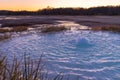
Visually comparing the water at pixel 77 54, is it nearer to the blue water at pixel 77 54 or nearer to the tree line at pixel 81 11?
the blue water at pixel 77 54

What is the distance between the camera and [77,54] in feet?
36.3

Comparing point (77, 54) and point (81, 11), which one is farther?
point (81, 11)

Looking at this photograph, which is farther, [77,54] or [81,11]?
[81,11]

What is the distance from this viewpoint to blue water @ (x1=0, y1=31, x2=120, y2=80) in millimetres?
8492

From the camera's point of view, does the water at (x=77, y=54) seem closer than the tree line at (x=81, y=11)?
Yes

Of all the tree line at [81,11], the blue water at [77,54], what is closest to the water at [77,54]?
the blue water at [77,54]

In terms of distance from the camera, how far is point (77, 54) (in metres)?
11.1

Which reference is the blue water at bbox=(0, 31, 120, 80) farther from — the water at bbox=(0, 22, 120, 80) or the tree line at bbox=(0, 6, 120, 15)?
the tree line at bbox=(0, 6, 120, 15)

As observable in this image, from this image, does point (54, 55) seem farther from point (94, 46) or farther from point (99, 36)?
point (99, 36)

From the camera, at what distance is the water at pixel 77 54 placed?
27.9ft

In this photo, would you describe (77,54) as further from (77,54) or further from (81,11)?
(81,11)

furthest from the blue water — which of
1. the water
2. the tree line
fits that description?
the tree line

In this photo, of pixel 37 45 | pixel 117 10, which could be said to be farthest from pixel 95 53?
pixel 117 10

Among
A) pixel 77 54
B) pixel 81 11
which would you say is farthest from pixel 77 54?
pixel 81 11
